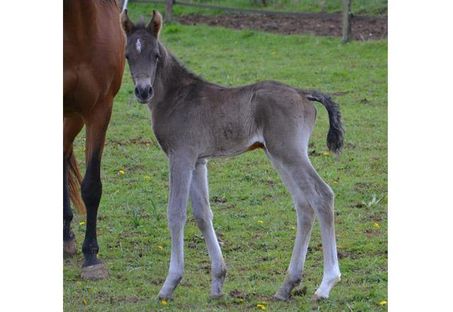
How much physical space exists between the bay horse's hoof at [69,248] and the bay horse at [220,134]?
1.39 metres

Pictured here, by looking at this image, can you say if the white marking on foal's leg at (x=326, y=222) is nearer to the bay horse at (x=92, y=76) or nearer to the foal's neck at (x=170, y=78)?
the foal's neck at (x=170, y=78)

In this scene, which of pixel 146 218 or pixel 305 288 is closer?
pixel 305 288

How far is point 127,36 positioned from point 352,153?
438cm

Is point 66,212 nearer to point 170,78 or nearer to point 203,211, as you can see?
point 203,211

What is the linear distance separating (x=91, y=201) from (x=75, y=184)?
70 centimetres

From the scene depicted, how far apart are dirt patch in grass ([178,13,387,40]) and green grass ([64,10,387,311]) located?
1661 millimetres

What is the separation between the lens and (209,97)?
544cm

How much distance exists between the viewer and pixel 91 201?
6.40 m

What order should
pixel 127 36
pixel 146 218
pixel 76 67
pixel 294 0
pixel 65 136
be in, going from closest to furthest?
pixel 127 36 < pixel 76 67 < pixel 65 136 < pixel 146 218 < pixel 294 0

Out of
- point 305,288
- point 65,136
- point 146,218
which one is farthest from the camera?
point 146,218
